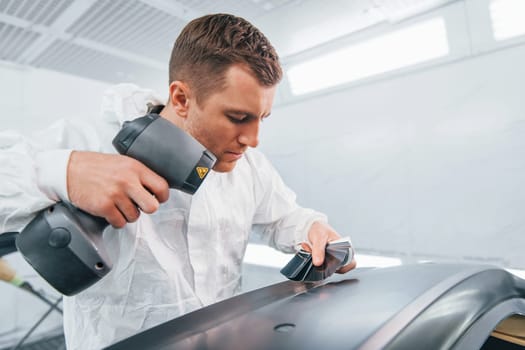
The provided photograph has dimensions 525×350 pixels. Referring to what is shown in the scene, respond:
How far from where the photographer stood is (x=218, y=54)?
2.84 feet

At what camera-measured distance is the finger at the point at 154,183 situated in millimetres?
583

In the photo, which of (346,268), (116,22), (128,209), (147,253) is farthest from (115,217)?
(116,22)

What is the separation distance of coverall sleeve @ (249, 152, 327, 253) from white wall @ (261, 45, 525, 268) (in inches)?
35.8

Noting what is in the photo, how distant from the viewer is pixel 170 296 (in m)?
0.90

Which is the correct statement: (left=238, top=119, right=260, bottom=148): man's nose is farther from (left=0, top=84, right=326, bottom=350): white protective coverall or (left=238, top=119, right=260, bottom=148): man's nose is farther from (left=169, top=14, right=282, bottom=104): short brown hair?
(left=0, top=84, right=326, bottom=350): white protective coverall

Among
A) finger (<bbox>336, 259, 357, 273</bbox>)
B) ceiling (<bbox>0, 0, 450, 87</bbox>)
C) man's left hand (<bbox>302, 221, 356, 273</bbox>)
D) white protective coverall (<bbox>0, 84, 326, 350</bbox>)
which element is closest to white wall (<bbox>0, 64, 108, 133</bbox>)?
ceiling (<bbox>0, 0, 450, 87</bbox>)

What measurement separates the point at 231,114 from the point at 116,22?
1.19 meters

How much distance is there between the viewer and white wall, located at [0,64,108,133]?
2.46 m

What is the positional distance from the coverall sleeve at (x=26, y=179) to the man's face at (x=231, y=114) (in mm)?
347

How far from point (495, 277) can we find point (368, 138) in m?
1.46

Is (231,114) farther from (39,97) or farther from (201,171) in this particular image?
(39,97)

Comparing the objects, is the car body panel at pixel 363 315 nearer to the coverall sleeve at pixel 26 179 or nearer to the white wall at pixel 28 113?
the coverall sleeve at pixel 26 179

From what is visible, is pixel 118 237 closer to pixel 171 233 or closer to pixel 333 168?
pixel 171 233

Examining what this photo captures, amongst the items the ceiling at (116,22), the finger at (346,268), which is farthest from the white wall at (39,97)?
the finger at (346,268)
